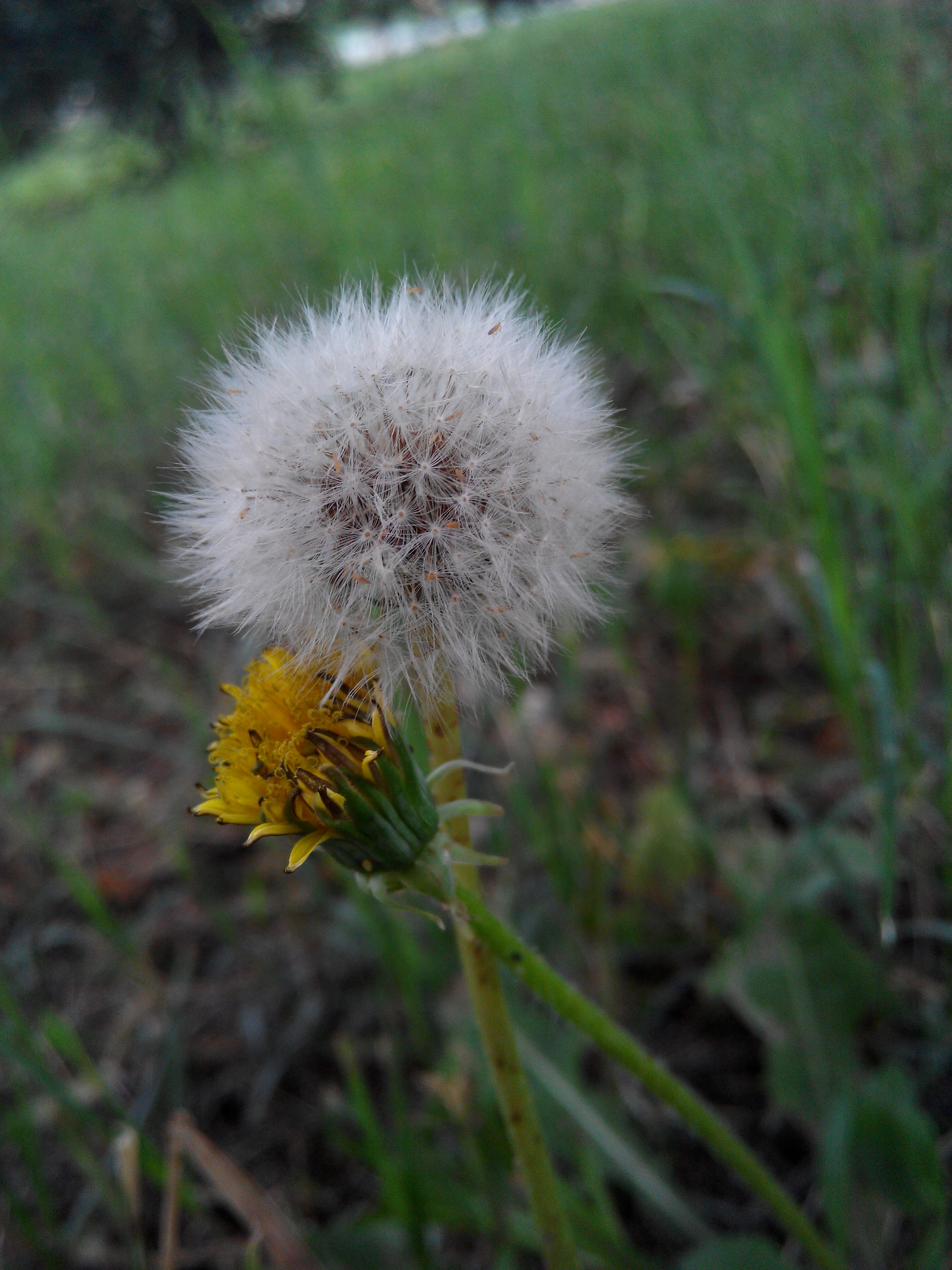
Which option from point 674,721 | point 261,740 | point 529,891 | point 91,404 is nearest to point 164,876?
point 529,891

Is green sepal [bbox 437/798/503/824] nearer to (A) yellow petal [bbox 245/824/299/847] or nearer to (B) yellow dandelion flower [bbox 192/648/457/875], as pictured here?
(B) yellow dandelion flower [bbox 192/648/457/875]

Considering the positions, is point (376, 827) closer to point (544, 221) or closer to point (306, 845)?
point (306, 845)

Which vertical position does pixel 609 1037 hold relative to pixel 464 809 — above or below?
below

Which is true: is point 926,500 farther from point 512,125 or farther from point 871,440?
point 512,125

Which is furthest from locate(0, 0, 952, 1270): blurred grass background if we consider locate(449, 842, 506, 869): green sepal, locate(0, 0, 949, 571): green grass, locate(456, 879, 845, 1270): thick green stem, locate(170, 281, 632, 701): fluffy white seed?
locate(449, 842, 506, 869): green sepal

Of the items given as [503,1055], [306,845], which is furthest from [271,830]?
[503,1055]

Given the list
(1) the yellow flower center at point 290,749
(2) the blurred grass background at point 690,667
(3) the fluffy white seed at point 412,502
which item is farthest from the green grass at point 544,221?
(1) the yellow flower center at point 290,749

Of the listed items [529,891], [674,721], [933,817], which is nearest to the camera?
[933,817]
